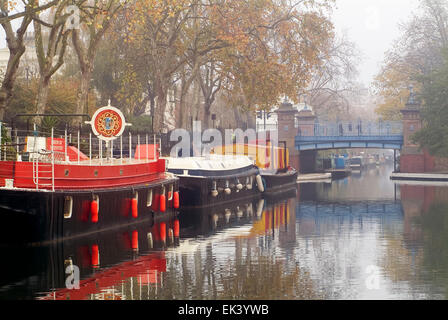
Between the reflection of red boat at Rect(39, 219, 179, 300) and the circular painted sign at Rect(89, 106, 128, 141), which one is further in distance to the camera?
the circular painted sign at Rect(89, 106, 128, 141)

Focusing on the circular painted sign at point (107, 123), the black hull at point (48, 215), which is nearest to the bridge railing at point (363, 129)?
the circular painted sign at point (107, 123)

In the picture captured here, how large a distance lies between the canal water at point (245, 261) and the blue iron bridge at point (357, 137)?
1397 inches

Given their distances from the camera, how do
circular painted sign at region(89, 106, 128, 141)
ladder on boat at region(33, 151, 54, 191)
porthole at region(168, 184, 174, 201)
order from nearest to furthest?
1. ladder on boat at region(33, 151, 54, 191)
2. circular painted sign at region(89, 106, 128, 141)
3. porthole at region(168, 184, 174, 201)

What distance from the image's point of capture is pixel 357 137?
69.4 metres

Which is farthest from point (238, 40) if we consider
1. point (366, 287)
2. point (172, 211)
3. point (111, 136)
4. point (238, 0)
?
point (366, 287)

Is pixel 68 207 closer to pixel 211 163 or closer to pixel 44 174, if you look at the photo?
pixel 44 174

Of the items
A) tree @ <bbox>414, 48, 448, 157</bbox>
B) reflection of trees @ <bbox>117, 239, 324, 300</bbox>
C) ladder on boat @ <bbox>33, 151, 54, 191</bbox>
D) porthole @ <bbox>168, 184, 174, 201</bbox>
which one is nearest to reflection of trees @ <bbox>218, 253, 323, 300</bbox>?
reflection of trees @ <bbox>117, 239, 324, 300</bbox>

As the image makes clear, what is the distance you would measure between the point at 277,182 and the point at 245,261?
28960 mm

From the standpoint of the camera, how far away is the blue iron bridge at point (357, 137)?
69.1 m

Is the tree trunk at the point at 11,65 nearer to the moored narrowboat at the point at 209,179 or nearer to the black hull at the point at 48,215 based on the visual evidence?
the moored narrowboat at the point at 209,179

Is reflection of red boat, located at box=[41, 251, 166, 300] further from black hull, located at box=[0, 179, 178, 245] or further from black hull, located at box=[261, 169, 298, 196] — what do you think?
black hull, located at box=[261, 169, 298, 196]

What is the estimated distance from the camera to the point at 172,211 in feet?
108

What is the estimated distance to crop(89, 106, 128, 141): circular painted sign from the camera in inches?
1080
